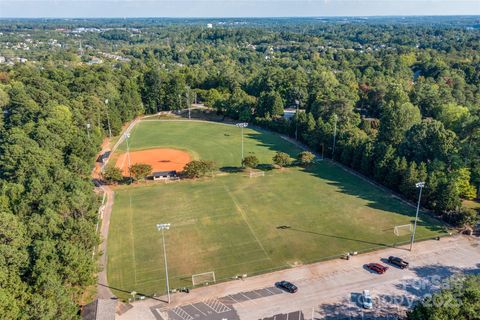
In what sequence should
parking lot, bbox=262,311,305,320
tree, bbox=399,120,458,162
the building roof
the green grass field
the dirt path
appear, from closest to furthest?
parking lot, bbox=262,311,305,320 → the dirt path → the green grass field → tree, bbox=399,120,458,162 → the building roof

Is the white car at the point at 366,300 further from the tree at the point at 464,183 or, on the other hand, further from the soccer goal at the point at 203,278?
the tree at the point at 464,183

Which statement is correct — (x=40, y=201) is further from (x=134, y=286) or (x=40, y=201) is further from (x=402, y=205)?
(x=402, y=205)

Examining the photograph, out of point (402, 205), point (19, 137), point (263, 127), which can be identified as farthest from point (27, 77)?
point (402, 205)

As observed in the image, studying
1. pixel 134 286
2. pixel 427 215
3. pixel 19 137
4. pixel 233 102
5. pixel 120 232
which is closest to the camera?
pixel 134 286

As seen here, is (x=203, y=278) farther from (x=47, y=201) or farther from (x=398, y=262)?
(x=398, y=262)

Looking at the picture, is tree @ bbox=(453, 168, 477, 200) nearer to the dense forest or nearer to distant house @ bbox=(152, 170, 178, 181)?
the dense forest

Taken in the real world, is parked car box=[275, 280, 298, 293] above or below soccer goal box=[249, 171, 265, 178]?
below

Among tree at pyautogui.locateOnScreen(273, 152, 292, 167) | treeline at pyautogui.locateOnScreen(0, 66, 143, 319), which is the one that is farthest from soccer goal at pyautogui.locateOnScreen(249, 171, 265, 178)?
treeline at pyautogui.locateOnScreen(0, 66, 143, 319)

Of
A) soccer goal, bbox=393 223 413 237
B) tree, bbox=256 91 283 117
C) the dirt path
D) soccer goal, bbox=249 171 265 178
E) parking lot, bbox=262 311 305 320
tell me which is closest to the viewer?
parking lot, bbox=262 311 305 320
